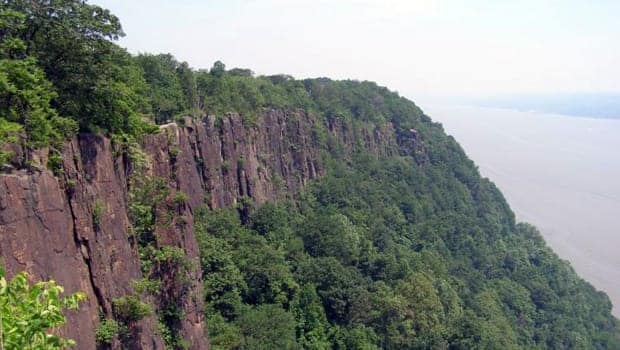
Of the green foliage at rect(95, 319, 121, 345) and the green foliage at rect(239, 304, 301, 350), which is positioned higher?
the green foliage at rect(95, 319, 121, 345)

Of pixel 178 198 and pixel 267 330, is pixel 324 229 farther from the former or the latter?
pixel 178 198

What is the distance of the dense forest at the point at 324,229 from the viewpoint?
16.0m

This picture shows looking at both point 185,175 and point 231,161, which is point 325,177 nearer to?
point 231,161

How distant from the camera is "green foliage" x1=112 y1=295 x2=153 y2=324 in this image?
52.1 feet

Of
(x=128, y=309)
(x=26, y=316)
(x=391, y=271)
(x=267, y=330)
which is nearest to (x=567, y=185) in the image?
(x=391, y=271)

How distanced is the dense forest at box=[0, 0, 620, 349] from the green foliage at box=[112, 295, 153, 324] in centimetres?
7

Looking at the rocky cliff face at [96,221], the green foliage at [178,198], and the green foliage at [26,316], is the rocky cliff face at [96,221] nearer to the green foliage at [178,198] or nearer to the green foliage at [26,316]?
the green foliage at [178,198]

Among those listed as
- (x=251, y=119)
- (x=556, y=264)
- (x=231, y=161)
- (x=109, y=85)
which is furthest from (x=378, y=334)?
(x=556, y=264)

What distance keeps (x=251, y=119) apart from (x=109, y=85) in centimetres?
2259

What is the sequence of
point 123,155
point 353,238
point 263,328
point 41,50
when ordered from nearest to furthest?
point 41,50 < point 123,155 < point 263,328 < point 353,238

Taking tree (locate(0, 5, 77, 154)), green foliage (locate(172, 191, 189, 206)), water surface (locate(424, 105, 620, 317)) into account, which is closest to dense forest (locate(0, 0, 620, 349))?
tree (locate(0, 5, 77, 154))

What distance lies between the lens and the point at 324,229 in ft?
124

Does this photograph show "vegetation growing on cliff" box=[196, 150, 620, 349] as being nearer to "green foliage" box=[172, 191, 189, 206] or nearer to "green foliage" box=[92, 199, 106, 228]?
"green foliage" box=[172, 191, 189, 206]

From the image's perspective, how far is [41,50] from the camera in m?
16.0
